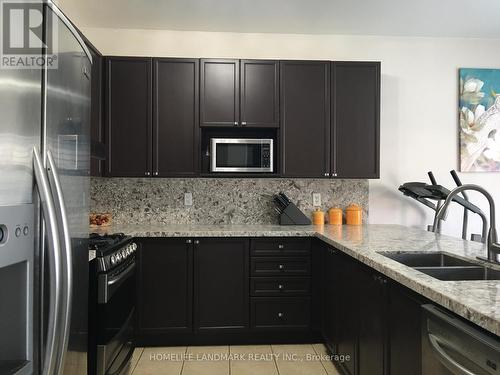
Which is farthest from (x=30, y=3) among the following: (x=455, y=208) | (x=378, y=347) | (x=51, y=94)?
(x=455, y=208)

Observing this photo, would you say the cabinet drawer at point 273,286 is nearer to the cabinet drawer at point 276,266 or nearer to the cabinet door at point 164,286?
the cabinet drawer at point 276,266

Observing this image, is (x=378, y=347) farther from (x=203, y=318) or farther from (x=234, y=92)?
(x=234, y=92)

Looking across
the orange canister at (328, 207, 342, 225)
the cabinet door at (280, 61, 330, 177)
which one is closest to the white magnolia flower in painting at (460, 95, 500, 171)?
the orange canister at (328, 207, 342, 225)

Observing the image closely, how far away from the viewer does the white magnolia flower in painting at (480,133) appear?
3.60 metres

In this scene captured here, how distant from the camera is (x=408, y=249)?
2.03m

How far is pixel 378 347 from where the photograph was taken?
5.66ft

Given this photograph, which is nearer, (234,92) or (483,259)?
(483,259)

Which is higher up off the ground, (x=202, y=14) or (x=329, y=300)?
(x=202, y=14)

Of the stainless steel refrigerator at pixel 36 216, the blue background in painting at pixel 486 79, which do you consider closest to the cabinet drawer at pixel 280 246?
the stainless steel refrigerator at pixel 36 216

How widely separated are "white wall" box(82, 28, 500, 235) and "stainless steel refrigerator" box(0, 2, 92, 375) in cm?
288

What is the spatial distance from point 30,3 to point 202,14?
2.44 meters

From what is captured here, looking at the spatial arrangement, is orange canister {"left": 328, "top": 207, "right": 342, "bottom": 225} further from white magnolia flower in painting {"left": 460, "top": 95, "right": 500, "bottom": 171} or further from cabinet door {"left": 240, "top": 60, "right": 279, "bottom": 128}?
white magnolia flower in painting {"left": 460, "top": 95, "right": 500, "bottom": 171}

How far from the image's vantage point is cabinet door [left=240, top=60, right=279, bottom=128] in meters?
3.19

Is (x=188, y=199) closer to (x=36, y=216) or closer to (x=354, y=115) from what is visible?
(x=354, y=115)
